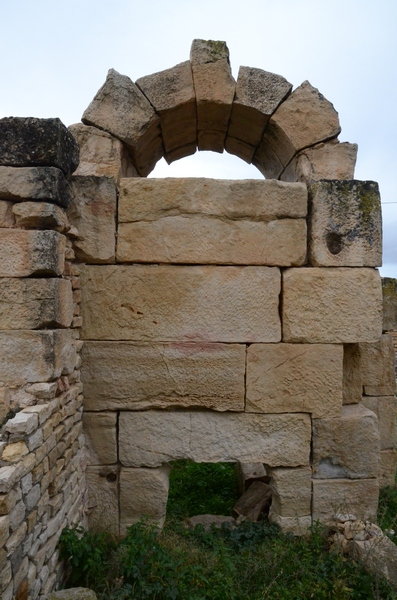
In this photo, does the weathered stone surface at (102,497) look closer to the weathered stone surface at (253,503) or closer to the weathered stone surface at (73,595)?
the weathered stone surface at (73,595)

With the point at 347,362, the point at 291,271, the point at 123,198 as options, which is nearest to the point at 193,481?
the point at 347,362

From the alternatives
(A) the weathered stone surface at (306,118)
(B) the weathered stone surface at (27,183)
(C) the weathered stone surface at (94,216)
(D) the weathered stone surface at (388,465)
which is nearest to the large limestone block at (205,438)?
(C) the weathered stone surface at (94,216)

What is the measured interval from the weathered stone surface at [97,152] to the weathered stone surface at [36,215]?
3.03 ft

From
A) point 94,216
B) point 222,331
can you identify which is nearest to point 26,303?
point 94,216

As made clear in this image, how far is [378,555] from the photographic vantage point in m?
3.50

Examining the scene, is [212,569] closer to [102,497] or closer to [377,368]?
[102,497]

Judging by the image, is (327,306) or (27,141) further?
(327,306)

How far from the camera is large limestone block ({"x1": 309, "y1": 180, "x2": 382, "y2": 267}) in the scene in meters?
3.98

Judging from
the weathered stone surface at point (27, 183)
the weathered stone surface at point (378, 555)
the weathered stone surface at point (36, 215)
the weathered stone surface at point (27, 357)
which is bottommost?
the weathered stone surface at point (378, 555)

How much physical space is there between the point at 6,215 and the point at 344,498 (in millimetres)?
3586

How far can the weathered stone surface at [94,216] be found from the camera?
3.94 meters

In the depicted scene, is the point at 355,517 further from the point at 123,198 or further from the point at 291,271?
the point at 123,198

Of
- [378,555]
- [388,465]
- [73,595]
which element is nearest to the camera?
[73,595]

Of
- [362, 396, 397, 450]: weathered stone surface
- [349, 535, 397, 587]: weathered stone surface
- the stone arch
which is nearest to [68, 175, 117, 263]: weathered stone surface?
the stone arch
